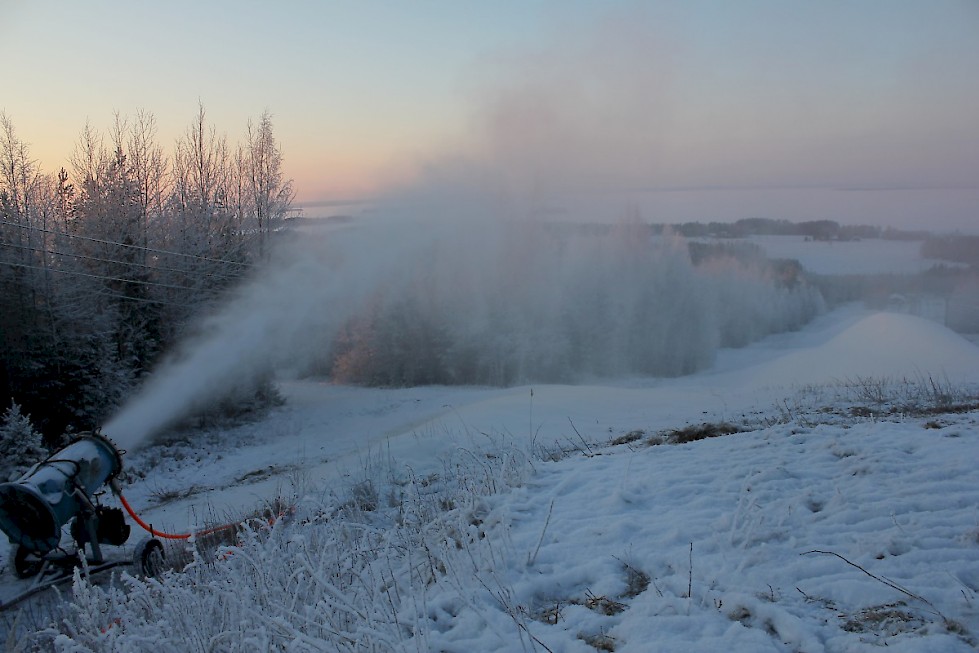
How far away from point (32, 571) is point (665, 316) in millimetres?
52430

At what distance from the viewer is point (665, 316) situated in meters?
56.9

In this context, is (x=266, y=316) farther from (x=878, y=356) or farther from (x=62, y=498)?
(x=878, y=356)

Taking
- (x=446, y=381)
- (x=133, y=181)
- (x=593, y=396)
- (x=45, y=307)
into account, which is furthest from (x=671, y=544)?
(x=446, y=381)

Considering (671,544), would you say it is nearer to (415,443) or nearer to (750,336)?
(415,443)

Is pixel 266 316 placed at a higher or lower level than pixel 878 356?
higher

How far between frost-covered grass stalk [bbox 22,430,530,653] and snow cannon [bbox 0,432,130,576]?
2.03 meters

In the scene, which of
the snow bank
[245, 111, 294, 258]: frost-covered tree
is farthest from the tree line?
the snow bank

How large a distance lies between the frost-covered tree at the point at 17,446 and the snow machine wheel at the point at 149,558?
1112 cm

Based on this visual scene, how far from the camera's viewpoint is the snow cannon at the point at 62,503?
8.50m

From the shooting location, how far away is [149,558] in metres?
9.10

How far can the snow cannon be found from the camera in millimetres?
8500

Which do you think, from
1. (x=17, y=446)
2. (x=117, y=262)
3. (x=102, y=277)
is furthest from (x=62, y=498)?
(x=117, y=262)

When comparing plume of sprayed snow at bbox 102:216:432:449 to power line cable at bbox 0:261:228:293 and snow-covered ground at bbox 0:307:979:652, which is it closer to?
power line cable at bbox 0:261:228:293

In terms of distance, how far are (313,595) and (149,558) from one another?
5568 millimetres
